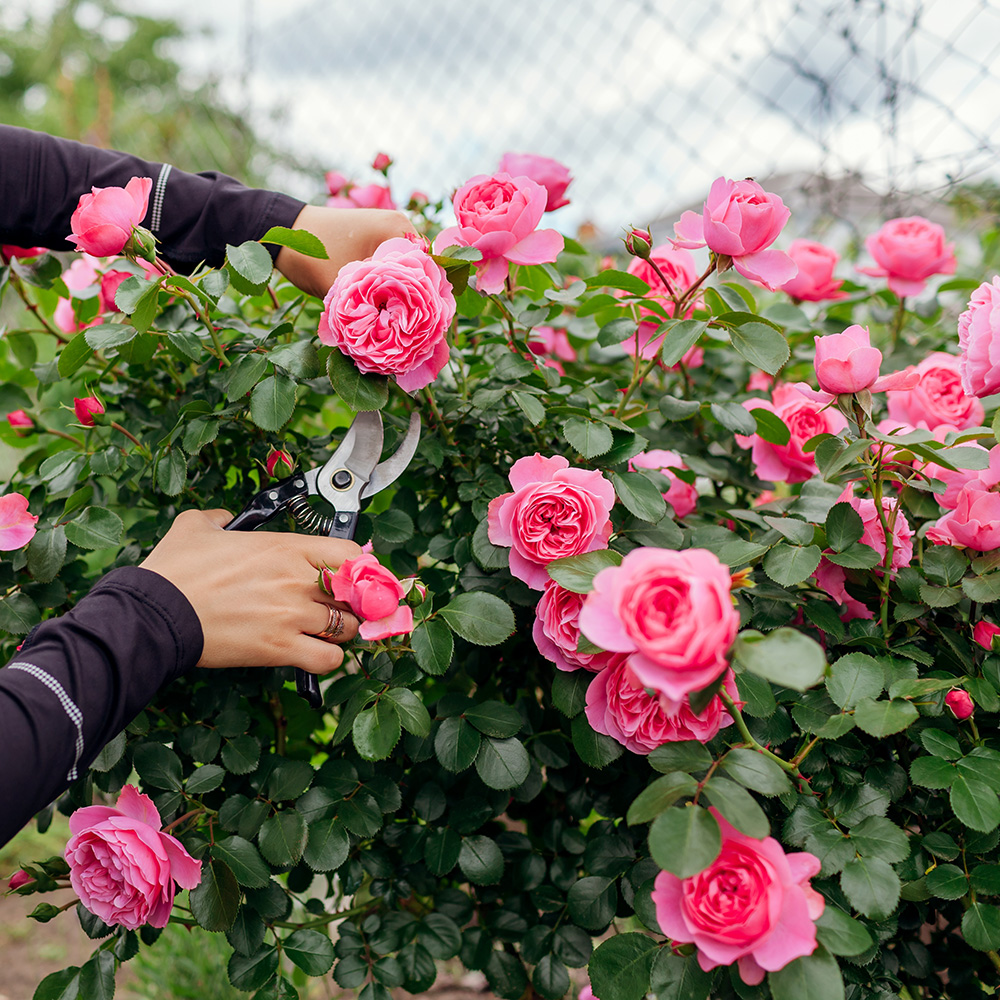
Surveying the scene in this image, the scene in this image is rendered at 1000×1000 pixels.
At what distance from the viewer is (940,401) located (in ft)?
3.71

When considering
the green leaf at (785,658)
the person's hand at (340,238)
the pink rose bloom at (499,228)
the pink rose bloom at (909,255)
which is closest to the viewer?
the green leaf at (785,658)

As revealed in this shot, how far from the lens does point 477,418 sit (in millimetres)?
1074

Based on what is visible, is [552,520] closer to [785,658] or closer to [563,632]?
[563,632]

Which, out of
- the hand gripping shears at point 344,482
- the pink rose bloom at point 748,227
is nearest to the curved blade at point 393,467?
the hand gripping shears at point 344,482

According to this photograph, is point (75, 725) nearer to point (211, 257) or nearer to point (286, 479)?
point (286, 479)

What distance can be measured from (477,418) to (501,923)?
73cm

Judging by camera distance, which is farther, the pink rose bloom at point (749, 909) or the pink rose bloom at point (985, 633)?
the pink rose bloom at point (985, 633)

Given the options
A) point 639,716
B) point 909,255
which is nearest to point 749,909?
point 639,716

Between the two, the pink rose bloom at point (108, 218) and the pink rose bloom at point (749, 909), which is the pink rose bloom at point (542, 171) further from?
the pink rose bloom at point (749, 909)

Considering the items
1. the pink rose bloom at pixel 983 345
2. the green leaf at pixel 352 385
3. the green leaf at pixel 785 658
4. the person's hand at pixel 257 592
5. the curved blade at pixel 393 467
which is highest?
the pink rose bloom at pixel 983 345

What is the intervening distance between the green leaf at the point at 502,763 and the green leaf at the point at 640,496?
31 cm

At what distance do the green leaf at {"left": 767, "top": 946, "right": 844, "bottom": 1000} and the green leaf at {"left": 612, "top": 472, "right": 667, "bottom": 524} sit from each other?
460 millimetres

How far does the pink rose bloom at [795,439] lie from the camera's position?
112cm

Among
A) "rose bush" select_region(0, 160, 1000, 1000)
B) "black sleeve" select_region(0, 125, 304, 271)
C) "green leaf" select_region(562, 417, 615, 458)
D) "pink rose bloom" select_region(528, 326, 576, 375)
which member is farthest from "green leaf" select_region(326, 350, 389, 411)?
"pink rose bloom" select_region(528, 326, 576, 375)
